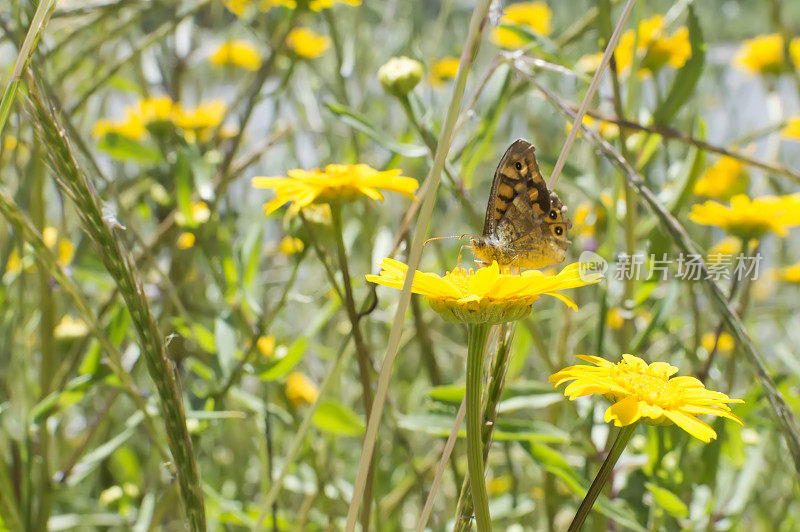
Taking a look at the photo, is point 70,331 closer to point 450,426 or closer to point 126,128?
point 126,128

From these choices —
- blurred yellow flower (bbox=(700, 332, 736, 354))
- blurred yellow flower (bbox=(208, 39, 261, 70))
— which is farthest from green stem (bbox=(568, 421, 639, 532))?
blurred yellow flower (bbox=(208, 39, 261, 70))

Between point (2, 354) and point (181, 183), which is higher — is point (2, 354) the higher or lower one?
the lower one

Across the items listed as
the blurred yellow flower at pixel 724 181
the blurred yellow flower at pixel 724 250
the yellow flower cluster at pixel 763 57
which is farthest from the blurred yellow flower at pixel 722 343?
the yellow flower cluster at pixel 763 57

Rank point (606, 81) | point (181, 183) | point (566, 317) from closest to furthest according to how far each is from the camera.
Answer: point (181, 183)
point (566, 317)
point (606, 81)

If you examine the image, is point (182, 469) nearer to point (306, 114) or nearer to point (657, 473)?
point (657, 473)

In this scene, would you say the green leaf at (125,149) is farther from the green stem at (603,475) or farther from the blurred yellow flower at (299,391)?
the green stem at (603,475)

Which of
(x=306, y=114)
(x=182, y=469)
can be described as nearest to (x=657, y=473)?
(x=182, y=469)
